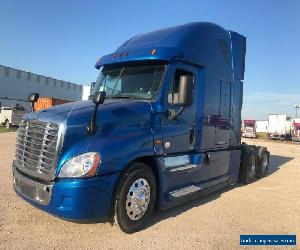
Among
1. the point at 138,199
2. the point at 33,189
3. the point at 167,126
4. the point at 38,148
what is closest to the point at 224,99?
the point at 167,126

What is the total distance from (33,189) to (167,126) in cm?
247

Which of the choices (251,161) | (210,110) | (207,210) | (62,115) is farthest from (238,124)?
(62,115)

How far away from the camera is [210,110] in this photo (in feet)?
25.5

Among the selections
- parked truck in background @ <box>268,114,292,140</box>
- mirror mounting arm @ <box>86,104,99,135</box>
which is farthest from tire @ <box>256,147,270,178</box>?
parked truck in background @ <box>268,114,292,140</box>

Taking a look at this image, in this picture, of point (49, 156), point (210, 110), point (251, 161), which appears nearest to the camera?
point (49, 156)

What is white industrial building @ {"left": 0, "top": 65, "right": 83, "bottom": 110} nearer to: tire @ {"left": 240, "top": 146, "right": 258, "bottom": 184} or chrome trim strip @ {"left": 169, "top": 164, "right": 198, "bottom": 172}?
tire @ {"left": 240, "top": 146, "right": 258, "bottom": 184}

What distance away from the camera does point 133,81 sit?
6504 millimetres

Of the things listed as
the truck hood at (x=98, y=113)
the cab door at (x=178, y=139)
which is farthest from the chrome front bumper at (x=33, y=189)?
the cab door at (x=178, y=139)

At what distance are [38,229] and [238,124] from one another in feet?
20.3

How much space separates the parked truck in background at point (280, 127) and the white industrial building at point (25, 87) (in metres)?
35.6

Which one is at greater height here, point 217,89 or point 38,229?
point 217,89

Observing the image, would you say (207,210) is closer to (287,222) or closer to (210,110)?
(287,222)

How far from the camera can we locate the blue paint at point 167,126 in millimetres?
5004

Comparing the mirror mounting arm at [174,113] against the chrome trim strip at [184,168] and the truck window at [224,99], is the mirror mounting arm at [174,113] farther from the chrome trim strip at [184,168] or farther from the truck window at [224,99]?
the truck window at [224,99]
